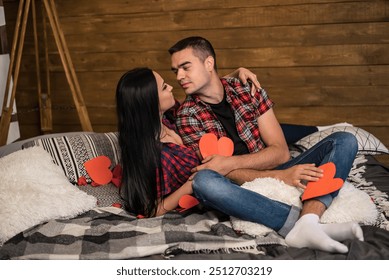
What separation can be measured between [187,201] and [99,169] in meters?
0.55

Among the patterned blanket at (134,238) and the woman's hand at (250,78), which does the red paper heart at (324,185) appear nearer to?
the patterned blanket at (134,238)

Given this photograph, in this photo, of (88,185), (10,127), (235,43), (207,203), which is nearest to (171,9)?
(235,43)

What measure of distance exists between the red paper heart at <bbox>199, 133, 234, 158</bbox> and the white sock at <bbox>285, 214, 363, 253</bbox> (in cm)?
50

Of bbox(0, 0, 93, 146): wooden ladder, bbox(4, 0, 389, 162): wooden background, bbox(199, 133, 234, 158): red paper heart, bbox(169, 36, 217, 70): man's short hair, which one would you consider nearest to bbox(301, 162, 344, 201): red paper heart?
bbox(199, 133, 234, 158): red paper heart

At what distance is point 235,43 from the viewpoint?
3.39 metres

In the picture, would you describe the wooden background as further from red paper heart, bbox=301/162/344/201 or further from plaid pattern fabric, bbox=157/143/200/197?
red paper heart, bbox=301/162/344/201

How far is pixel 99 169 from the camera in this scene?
7.92 ft

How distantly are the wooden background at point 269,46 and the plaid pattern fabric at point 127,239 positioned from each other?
161 cm

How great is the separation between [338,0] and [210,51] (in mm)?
1248

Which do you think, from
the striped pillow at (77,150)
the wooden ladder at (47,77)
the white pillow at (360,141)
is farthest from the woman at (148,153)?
the wooden ladder at (47,77)

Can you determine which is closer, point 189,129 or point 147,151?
point 147,151

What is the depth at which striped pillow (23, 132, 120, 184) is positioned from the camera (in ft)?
7.88

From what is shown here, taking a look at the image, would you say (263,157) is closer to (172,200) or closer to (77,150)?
(172,200)

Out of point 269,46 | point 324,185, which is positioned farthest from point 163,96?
point 269,46
